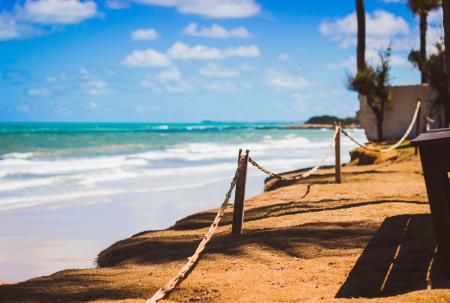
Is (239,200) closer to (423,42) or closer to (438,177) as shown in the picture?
(438,177)

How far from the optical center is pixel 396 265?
5.29m

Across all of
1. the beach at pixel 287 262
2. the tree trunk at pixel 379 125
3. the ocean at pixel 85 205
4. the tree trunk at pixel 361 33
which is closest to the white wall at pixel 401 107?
the tree trunk at pixel 379 125

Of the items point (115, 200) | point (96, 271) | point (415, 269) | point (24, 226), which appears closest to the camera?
point (415, 269)

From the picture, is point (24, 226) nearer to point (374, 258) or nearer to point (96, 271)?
point (96, 271)

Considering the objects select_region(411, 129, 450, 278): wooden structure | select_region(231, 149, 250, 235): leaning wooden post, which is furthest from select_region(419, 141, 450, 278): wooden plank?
select_region(231, 149, 250, 235): leaning wooden post

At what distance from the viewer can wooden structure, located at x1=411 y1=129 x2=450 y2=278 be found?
4406 millimetres

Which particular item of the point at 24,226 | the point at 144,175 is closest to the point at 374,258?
the point at 24,226

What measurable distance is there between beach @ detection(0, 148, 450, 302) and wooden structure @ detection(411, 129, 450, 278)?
351 mm

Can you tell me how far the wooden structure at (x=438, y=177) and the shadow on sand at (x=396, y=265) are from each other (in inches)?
12.1

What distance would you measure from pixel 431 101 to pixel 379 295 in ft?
71.1

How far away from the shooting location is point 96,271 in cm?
609

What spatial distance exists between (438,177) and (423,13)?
26891 millimetres

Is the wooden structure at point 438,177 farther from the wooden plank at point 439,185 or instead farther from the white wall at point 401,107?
the white wall at point 401,107

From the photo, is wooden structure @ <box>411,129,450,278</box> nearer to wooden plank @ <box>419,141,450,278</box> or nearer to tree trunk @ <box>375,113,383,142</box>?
wooden plank @ <box>419,141,450,278</box>
